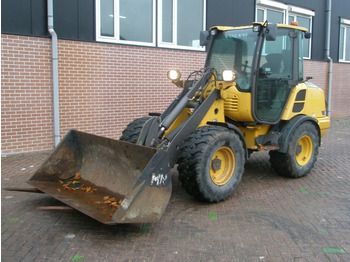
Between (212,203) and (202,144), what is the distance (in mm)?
888

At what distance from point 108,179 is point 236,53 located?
2.80m

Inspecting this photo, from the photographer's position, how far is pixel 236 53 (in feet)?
19.0

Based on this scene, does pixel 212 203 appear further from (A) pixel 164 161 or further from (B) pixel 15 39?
(B) pixel 15 39

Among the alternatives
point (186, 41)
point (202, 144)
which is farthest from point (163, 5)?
point (202, 144)

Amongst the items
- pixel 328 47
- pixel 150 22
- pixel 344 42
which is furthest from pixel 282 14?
pixel 150 22

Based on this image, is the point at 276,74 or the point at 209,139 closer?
the point at 209,139

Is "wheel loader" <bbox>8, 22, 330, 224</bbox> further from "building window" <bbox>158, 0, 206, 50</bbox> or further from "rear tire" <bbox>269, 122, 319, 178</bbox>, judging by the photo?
"building window" <bbox>158, 0, 206, 50</bbox>

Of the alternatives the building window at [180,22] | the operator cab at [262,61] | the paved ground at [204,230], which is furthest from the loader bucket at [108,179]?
the building window at [180,22]

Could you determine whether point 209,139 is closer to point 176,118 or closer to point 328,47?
point 176,118

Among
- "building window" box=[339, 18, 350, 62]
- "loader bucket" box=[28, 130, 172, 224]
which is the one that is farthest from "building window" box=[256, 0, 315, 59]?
"loader bucket" box=[28, 130, 172, 224]

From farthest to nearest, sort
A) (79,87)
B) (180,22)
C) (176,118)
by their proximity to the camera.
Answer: (180,22) → (79,87) → (176,118)

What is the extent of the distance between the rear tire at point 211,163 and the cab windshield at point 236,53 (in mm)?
1101

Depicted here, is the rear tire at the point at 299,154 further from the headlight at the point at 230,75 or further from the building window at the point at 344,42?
the building window at the point at 344,42

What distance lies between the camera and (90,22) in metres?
8.20
